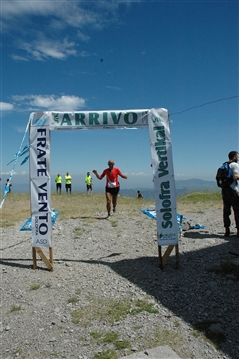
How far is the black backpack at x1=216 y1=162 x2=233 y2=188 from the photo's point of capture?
8.70 m

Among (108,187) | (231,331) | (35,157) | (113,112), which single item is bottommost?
(231,331)

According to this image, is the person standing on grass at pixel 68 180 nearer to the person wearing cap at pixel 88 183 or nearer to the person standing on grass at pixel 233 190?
the person wearing cap at pixel 88 183

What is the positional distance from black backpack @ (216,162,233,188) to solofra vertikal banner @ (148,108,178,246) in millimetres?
2449

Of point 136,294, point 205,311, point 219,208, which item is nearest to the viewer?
point 205,311

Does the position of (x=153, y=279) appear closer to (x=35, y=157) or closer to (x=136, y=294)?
(x=136, y=294)

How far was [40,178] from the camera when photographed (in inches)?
284

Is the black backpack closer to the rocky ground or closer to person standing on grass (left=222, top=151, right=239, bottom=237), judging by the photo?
person standing on grass (left=222, top=151, right=239, bottom=237)

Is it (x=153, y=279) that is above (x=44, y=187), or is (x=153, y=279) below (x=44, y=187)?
below

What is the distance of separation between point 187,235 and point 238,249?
1.99 m

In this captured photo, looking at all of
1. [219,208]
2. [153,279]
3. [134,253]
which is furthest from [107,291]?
[219,208]

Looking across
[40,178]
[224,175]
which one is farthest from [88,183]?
[40,178]

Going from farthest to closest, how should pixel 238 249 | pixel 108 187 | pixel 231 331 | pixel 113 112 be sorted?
pixel 108 187 → pixel 238 249 → pixel 113 112 → pixel 231 331

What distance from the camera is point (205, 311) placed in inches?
203

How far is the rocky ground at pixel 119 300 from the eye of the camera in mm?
4426
